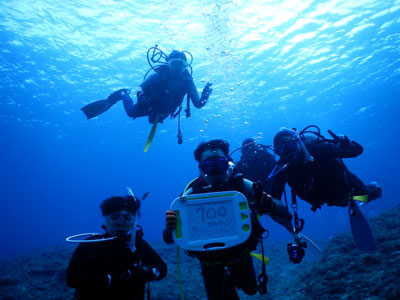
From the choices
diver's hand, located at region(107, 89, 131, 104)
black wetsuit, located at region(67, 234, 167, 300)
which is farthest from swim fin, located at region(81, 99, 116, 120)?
black wetsuit, located at region(67, 234, 167, 300)

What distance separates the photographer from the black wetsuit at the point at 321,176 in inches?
180

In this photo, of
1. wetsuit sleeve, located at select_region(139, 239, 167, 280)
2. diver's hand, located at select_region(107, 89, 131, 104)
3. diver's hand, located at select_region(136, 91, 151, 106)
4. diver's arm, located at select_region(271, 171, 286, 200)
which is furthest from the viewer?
diver's hand, located at select_region(107, 89, 131, 104)

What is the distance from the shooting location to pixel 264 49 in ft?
53.5

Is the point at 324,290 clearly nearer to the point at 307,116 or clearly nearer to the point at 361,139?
the point at 307,116

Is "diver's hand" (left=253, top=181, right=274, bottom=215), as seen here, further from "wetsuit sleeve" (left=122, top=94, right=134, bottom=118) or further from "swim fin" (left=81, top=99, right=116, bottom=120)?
"swim fin" (left=81, top=99, right=116, bottom=120)

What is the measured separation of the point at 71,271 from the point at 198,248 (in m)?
1.85

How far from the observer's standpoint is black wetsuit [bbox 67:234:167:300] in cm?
306

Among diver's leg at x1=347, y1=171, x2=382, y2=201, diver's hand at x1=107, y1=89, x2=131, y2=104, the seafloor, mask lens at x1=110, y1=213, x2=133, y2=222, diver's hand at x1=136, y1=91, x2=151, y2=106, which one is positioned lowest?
the seafloor

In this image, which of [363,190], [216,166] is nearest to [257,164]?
[363,190]

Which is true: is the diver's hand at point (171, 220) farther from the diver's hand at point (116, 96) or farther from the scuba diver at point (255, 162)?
the diver's hand at point (116, 96)

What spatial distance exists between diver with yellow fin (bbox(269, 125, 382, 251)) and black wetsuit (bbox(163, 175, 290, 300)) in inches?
59.0

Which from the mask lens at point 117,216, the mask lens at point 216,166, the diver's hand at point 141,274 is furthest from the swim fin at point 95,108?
the diver's hand at point 141,274

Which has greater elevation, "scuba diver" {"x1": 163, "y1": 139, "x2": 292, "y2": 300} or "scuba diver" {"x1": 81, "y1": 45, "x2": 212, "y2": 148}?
"scuba diver" {"x1": 81, "y1": 45, "x2": 212, "y2": 148}

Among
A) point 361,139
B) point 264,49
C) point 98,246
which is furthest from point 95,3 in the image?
point 361,139
